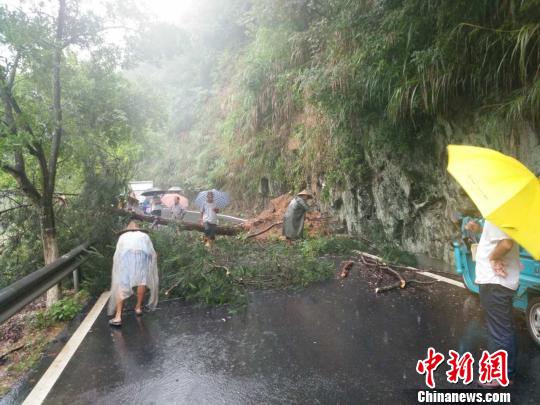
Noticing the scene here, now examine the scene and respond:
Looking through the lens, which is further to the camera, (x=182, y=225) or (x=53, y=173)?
(x=182, y=225)

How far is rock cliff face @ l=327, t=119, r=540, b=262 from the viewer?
21.0 ft

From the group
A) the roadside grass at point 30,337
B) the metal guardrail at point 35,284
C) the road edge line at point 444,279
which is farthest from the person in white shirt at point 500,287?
the metal guardrail at point 35,284

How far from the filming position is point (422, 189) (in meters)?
9.00

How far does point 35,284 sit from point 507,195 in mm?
5723

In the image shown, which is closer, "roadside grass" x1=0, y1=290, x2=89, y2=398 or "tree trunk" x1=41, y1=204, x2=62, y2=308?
"roadside grass" x1=0, y1=290, x2=89, y2=398

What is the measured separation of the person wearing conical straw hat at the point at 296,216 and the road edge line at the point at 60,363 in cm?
592

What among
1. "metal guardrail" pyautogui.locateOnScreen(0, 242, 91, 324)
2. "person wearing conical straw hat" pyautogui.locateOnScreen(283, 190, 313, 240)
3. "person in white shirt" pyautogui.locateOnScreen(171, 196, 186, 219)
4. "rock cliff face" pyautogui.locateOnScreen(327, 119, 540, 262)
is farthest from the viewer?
"person in white shirt" pyautogui.locateOnScreen(171, 196, 186, 219)

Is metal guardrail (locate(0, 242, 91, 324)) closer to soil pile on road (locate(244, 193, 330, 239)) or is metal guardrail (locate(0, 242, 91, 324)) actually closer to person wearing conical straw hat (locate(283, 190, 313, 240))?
person wearing conical straw hat (locate(283, 190, 313, 240))

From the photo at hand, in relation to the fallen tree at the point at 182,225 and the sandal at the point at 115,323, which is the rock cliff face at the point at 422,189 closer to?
→ the fallen tree at the point at 182,225

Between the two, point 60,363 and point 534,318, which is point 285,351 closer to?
point 60,363

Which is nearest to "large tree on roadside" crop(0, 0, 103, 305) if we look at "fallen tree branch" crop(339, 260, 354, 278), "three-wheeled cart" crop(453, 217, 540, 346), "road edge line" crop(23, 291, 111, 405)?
"road edge line" crop(23, 291, 111, 405)

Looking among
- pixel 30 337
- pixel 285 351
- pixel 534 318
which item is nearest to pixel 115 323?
pixel 30 337

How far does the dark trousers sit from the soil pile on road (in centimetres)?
860

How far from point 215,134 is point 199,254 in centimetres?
2035
